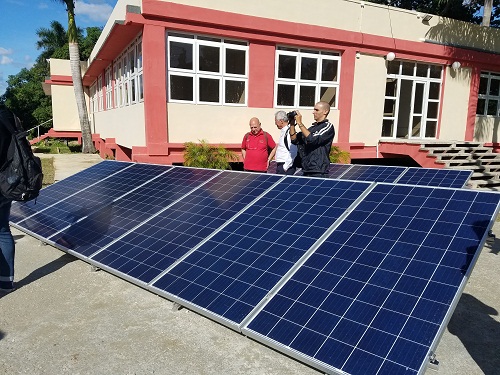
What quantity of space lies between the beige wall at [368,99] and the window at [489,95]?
5.58 m

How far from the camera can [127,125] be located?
12578 millimetres

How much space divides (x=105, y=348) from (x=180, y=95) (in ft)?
28.1

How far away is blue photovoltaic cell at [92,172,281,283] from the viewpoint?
3996 millimetres

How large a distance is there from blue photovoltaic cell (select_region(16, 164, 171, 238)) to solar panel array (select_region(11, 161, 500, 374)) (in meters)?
0.14

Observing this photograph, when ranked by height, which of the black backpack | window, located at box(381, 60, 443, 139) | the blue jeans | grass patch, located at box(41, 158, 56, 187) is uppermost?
window, located at box(381, 60, 443, 139)

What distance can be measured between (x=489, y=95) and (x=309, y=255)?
662 inches

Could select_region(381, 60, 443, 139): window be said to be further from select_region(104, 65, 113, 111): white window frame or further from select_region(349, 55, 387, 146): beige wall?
select_region(104, 65, 113, 111): white window frame

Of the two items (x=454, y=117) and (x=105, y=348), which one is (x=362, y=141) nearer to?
(x=454, y=117)

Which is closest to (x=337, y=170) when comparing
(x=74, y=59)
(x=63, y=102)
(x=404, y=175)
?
(x=404, y=175)

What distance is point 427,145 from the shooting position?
13.1 m

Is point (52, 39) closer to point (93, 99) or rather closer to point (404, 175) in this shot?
point (93, 99)

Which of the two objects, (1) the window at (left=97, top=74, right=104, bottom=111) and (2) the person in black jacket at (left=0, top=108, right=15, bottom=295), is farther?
(1) the window at (left=97, top=74, right=104, bottom=111)

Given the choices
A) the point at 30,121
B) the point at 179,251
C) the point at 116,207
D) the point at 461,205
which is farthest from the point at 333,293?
the point at 30,121

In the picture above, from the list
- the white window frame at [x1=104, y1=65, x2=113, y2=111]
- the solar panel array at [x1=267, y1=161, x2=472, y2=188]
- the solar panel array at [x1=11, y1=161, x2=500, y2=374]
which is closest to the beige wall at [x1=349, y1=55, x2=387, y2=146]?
the solar panel array at [x1=267, y1=161, x2=472, y2=188]
